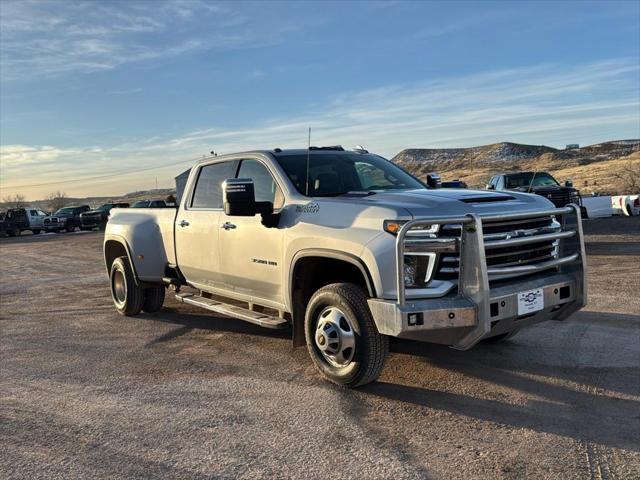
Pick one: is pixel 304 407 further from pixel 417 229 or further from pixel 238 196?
pixel 238 196

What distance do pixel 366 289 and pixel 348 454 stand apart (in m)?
1.40

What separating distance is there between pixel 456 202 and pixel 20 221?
39546mm

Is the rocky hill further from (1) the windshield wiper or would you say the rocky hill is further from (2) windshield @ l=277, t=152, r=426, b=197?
(1) the windshield wiper

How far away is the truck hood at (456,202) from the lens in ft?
14.2

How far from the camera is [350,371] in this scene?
4.65m

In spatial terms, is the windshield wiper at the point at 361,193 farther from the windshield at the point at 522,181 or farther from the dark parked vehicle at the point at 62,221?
the dark parked vehicle at the point at 62,221

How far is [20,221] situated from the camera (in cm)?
3819

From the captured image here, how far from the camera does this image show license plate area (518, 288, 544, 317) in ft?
14.4

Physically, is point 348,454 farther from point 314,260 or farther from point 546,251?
point 546,251

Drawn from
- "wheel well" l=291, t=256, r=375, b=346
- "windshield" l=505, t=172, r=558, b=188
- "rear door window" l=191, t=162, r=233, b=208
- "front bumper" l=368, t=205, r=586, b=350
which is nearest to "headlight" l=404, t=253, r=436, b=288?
"front bumper" l=368, t=205, r=586, b=350

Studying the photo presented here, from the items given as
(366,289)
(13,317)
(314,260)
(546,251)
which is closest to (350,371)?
(366,289)

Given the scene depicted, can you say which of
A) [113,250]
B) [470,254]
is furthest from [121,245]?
[470,254]

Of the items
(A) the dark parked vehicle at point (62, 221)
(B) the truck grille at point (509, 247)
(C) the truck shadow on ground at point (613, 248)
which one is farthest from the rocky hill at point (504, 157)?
(B) the truck grille at point (509, 247)

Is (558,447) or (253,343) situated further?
(253,343)
